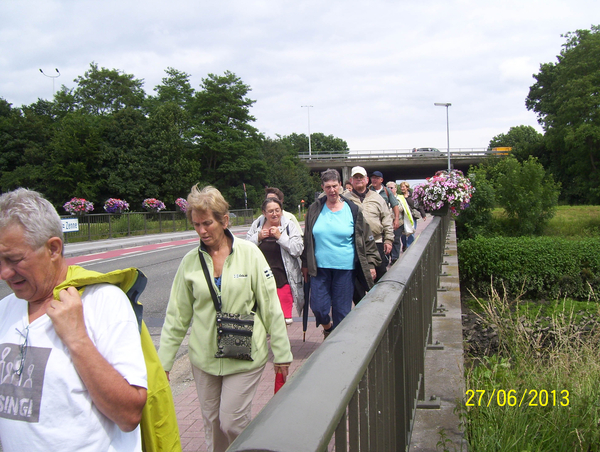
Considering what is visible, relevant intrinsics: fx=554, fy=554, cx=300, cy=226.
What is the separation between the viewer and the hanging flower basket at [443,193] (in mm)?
11078

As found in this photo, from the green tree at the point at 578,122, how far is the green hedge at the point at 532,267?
3469 centimetres

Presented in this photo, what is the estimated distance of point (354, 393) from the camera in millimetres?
1245

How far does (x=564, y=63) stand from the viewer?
178 ft

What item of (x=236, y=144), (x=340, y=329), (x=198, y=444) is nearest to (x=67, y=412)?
(x=340, y=329)

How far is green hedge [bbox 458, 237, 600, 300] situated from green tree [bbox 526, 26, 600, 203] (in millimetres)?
34694

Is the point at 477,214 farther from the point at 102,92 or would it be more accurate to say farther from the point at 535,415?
the point at 102,92

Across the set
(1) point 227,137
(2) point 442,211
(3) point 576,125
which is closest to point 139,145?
(1) point 227,137

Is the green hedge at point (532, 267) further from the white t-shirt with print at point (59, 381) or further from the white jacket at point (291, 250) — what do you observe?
the white t-shirt with print at point (59, 381)

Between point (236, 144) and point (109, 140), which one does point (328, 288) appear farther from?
point (236, 144)

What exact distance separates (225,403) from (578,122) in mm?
53760

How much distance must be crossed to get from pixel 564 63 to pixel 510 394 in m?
58.7

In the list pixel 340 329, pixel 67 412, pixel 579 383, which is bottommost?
pixel 579 383

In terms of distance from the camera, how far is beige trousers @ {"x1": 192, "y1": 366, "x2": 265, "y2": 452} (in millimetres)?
3234
